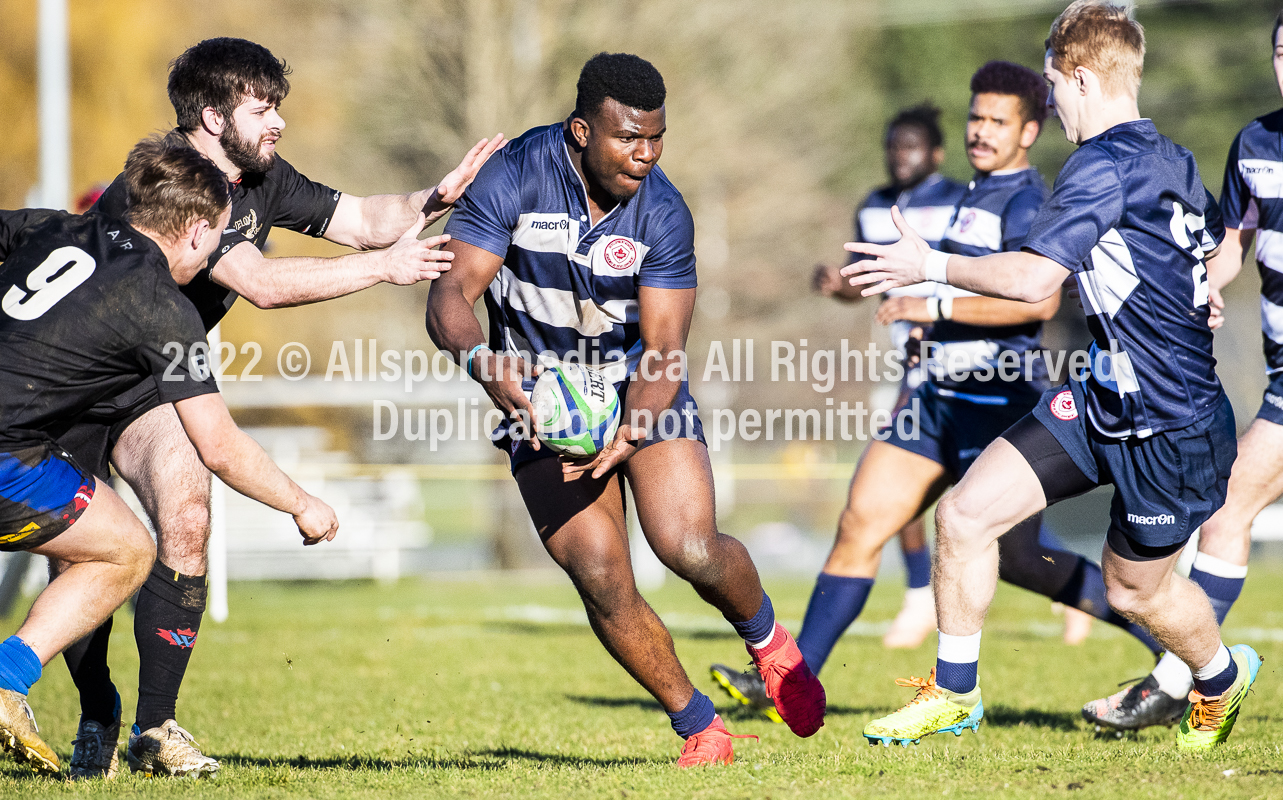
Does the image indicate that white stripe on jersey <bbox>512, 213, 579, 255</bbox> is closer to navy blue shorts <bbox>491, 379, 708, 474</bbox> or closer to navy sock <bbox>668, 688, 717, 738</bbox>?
navy blue shorts <bbox>491, 379, 708, 474</bbox>

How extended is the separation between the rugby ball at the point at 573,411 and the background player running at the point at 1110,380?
1.03 m

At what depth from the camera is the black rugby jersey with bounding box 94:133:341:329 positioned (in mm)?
4719

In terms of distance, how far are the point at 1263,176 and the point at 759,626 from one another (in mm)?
2892

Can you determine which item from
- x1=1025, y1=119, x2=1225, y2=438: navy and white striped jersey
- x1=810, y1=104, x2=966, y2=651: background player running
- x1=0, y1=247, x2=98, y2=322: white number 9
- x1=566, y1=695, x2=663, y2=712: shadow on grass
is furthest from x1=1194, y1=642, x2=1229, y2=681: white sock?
x1=0, y1=247, x2=98, y2=322: white number 9

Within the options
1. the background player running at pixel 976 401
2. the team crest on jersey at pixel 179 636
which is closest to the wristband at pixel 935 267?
the background player running at pixel 976 401

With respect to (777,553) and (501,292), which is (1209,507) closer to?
(501,292)

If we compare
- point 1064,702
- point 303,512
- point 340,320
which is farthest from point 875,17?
point 303,512

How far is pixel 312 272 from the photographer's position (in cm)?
459

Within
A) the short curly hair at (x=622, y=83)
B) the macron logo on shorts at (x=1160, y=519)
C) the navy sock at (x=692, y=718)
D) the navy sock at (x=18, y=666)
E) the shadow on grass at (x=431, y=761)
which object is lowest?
the shadow on grass at (x=431, y=761)

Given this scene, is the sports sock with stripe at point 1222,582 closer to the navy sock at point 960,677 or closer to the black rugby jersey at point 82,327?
the navy sock at point 960,677

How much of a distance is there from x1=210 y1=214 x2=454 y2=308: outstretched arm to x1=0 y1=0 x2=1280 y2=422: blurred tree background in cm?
1404

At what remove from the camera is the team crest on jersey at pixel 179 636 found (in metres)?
4.58

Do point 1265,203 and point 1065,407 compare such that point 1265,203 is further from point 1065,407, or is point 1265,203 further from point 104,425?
point 104,425

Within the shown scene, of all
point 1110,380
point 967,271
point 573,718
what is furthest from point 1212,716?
point 573,718
